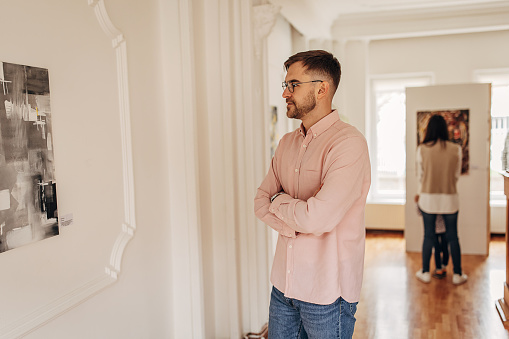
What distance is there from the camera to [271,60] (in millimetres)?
5457

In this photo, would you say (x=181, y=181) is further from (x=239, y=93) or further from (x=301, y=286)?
(x=301, y=286)

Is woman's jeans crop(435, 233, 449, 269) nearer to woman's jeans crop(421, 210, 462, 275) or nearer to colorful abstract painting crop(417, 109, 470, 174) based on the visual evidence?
woman's jeans crop(421, 210, 462, 275)

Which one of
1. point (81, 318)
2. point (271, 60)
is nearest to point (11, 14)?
point (81, 318)

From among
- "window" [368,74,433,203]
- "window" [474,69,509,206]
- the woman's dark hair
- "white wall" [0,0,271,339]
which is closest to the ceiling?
"window" [474,69,509,206]

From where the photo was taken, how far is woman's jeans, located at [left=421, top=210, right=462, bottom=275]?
4758mm

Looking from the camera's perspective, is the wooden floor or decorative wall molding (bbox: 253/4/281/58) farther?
the wooden floor

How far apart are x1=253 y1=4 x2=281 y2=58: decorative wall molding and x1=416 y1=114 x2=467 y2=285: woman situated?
2.33 meters

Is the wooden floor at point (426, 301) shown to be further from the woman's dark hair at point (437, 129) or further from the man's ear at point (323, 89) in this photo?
the man's ear at point (323, 89)

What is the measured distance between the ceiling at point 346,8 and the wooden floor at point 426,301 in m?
3.20

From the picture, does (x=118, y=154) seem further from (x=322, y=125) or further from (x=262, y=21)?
(x=262, y=21)

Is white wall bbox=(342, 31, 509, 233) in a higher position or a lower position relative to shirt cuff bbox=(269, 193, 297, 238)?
higher

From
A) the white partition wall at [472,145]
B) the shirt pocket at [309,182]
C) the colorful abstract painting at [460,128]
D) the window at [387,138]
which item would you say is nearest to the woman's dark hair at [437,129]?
→ the colorful abstract painting at [460,128]

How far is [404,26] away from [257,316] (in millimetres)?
5182

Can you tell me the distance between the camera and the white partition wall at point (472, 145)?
581cm
